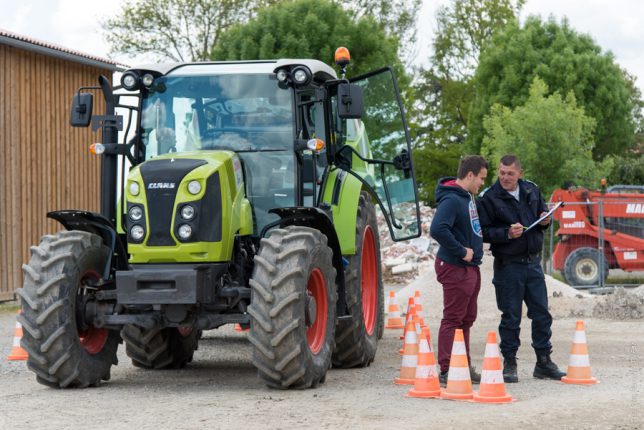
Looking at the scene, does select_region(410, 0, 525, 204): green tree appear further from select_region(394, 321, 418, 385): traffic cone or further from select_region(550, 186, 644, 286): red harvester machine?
select_region(394, 321, 418, 385): traffic cone

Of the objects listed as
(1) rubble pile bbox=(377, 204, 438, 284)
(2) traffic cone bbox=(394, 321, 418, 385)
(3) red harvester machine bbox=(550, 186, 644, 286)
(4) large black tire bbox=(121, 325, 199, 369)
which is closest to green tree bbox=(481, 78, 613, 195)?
(1) rubble pile bbox=(377, 204, 438, 284)

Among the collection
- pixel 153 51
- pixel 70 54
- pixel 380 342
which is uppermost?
pixel 153 51

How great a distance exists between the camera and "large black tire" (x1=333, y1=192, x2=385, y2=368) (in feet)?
33.9

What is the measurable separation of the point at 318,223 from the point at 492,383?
7.44ft

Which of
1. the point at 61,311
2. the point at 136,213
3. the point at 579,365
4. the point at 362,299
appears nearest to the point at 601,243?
the point at 362,299

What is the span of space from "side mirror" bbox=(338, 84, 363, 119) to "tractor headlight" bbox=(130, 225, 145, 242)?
1.96m

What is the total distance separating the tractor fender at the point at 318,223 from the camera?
360 inches

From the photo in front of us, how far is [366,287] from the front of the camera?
11.6 metres

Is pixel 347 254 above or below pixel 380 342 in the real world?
above

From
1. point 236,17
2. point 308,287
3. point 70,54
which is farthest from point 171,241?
point 236,17

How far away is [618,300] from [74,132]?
11.1 metres

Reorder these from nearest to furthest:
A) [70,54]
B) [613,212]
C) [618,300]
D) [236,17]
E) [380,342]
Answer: [380,342] → [618,300] → [70,54] → [613,212] → [236,17]

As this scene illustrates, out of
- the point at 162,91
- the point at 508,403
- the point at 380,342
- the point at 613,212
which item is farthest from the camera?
the point at 613,212

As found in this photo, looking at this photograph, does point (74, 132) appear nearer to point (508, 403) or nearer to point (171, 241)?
point (171, 241)
